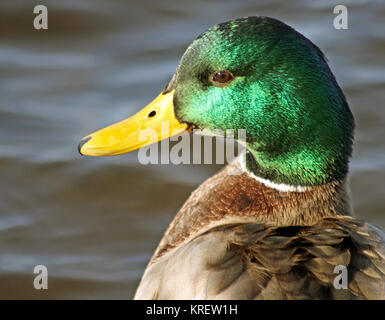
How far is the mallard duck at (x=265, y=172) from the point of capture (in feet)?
9.67

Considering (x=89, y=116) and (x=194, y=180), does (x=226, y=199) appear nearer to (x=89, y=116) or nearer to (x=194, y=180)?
(x=194, y=180)

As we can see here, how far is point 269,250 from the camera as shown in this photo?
299 cm

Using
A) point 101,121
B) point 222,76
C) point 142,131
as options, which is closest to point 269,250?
point 222,76

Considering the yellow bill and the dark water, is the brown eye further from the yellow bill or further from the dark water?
the dark water

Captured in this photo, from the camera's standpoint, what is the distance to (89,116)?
572cm

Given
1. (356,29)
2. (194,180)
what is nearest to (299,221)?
(194,180)

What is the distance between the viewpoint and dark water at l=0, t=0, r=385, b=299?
15.5 feet

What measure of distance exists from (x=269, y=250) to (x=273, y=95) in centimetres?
74

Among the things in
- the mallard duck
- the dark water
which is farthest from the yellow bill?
the dark water

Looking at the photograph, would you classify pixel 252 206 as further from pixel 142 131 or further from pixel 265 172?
pixel 142 131

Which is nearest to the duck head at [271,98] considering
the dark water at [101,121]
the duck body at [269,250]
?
the duck body at [269,250]

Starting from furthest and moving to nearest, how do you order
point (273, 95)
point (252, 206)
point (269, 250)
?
1. point (252, 206)
2. point (273, 95)
3. point (269, 250)

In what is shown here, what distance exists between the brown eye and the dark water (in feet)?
5.40

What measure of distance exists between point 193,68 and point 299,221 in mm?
839
